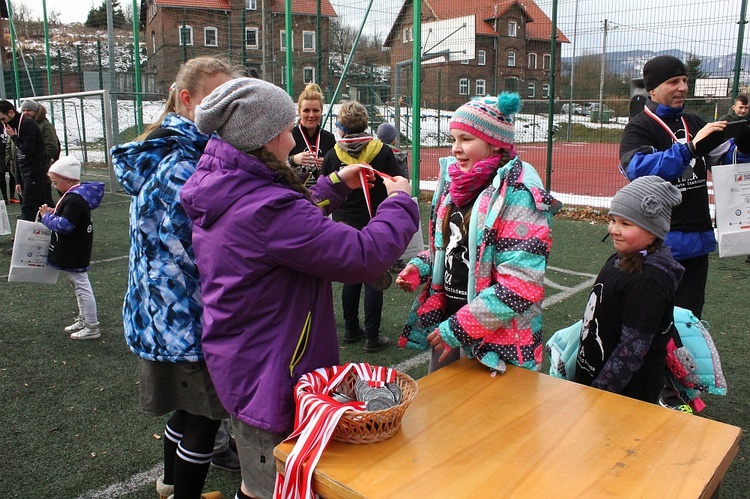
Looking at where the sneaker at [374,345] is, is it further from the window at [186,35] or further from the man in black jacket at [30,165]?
the window at [186,35]

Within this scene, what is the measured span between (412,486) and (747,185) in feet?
10.0

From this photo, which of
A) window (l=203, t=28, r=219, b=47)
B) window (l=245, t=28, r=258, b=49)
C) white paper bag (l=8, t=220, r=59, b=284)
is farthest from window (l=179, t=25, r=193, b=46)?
white paper bag (l=8, t=220, r=59, b=284)

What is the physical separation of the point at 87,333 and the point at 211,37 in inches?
474

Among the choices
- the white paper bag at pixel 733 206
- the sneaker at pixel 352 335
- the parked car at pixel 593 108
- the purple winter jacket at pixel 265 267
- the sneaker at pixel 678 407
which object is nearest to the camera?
the purple winter jacket at pixel 265 267

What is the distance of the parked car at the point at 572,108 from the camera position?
11048 millimetres

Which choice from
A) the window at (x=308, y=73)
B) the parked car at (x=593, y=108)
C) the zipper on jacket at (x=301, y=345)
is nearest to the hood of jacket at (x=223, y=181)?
the zipper on jacket at (x=301, y=345)

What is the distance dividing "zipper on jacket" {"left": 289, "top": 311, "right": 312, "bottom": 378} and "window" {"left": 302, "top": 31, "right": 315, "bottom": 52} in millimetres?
11462

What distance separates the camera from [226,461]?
9.66 feet

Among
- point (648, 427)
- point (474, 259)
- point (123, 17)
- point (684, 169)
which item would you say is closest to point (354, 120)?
point (684, 169)

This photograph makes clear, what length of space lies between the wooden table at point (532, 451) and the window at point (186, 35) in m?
15.0

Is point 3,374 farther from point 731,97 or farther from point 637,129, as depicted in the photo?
point 731,97

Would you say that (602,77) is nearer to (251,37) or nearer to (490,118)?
(251,37)

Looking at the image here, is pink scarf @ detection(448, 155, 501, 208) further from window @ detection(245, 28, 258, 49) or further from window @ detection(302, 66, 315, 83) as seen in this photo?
window @ detection(245, 28, 258, 49)

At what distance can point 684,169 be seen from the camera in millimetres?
3014
